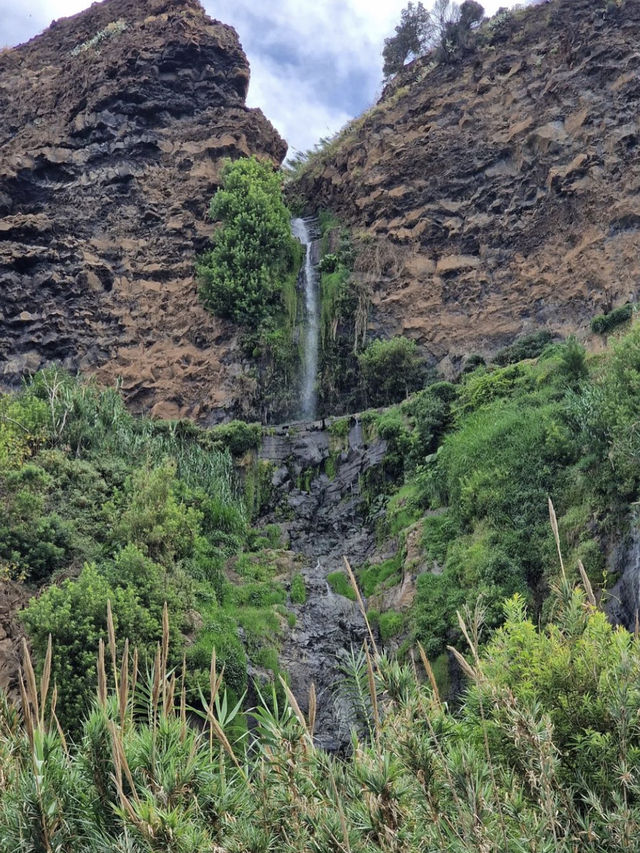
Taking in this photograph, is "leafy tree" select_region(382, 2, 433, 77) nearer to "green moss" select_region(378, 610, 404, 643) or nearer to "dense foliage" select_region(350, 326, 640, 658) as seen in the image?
"dense foliage" select_region(350, 326, 640, 658)

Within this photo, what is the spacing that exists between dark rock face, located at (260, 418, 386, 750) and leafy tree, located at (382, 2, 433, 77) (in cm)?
2574

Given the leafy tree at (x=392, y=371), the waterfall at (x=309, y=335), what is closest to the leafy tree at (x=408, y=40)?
the waterfall at (x=309, y=335)

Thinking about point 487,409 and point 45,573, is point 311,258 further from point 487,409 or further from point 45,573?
point 45,573

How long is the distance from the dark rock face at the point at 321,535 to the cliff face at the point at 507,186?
22.2 feet

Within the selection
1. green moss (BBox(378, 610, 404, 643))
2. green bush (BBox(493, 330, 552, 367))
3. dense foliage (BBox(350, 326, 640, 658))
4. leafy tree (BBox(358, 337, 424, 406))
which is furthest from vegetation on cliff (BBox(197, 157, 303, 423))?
green moss (BBox(378, 610, 404, 643))

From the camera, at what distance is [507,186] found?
3108 cm

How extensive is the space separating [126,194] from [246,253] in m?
7.05

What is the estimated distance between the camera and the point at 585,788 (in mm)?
5879

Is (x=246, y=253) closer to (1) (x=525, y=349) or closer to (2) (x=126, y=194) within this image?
(2) (x=126, y=194)

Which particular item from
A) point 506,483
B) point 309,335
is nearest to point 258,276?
point 309,335

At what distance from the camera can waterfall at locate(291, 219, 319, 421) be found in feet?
98.5

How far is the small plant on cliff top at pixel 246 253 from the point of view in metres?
31.8

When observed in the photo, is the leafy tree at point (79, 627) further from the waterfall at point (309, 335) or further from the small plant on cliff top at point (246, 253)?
the small plant on cliff top at point (246, 253)

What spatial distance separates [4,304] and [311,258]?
13433 mm
